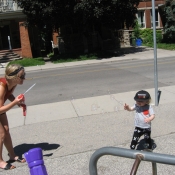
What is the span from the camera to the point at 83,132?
5.67m

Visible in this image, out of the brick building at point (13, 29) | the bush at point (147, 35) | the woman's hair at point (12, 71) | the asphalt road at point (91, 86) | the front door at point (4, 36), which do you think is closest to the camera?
the woman's hair at point (12, 71)

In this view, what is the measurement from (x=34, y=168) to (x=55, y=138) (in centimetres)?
342

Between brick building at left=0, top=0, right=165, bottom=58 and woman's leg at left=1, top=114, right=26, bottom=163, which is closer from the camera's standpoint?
woman's leg at left=1, top=114, right=26, bottom=163

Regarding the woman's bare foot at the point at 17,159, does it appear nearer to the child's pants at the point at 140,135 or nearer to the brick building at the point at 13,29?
the child's pants at the point at 140,135

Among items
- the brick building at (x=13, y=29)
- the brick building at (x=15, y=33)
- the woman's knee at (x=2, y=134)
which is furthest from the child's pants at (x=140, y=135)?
the brick building at (x=13, y=29)

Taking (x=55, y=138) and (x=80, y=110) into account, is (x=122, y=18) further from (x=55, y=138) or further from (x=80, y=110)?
(x=55, y=138)

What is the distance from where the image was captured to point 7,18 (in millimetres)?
24891

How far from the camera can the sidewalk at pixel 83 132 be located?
425cm

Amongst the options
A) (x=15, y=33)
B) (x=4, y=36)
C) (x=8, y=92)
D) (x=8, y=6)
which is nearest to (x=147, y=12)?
(x=15, y=33)

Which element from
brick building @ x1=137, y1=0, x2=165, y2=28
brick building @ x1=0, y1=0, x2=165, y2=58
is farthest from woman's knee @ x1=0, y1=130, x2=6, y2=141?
brick building @ x1=137, y1=0, x2=165, y2=28

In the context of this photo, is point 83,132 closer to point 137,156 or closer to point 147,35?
point 137,156

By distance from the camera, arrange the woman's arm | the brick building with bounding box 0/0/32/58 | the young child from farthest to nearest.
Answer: the brick building with bounding box 0/0/32/58 < the young child < the woman's arm

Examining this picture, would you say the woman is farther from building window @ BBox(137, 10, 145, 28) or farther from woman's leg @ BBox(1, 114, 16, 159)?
building window @ BBox(137, 10, 145, 28)

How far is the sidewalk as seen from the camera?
4254mm
